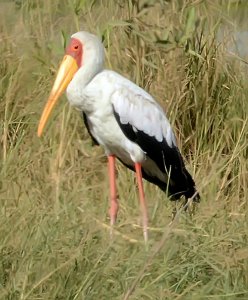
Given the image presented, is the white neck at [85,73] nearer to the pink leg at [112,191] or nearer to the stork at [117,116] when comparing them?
the stork at [117,116]

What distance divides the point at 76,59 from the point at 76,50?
41 mm

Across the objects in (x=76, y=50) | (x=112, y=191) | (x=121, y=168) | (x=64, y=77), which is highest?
(x=76, y=50)

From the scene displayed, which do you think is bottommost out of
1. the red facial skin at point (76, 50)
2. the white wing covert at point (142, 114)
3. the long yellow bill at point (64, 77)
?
the white wing covert at point (142, 114)

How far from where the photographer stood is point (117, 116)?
5.05m

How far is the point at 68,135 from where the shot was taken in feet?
18.3

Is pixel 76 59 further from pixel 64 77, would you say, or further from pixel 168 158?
pixel 168 158

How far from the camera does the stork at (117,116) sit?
5.01 metres

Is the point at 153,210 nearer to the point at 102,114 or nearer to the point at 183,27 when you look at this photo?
the point at 102,114

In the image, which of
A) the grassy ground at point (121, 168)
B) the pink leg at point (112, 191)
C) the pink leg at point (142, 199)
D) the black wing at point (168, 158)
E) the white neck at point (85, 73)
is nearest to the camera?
the grassy ground at point (121, 168)

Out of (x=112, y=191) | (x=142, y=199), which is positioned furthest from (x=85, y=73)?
(x=142, y=199)

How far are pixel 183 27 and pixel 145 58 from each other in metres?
0.29

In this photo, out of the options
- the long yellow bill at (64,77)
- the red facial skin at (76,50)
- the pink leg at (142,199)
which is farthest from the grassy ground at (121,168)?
the red facial skin at (76,50)

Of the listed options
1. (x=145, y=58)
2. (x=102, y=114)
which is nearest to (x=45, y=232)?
(x=102, y=114)

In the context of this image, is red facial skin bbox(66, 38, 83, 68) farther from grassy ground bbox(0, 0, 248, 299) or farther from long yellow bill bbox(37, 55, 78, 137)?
grassy ground bbox(0, 0, 248, 299)
